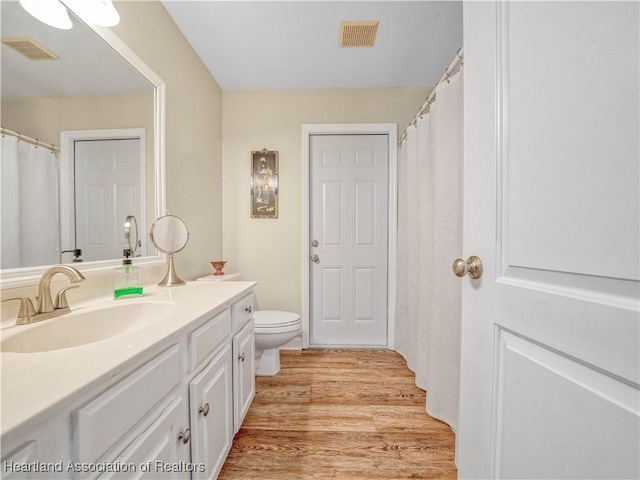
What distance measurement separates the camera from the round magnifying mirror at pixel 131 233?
1.35 meters

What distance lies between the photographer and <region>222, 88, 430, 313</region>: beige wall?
2.62m

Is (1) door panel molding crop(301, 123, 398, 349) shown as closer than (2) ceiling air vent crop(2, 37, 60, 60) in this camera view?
No

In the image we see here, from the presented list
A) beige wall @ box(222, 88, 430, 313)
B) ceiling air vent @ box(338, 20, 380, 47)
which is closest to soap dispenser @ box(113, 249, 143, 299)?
beige wall @ box(222, 88, 430, 313)

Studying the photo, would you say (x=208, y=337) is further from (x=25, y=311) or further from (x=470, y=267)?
(x=470, y=267)

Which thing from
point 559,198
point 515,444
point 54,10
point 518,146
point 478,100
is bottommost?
point 515,444

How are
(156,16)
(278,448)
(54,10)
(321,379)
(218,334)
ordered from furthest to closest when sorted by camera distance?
(321,379) < (156,16) < (278,448) < (218,334) < (54,10)

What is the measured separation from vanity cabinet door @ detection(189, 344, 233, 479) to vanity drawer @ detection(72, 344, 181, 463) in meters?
0.20

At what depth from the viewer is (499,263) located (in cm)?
67

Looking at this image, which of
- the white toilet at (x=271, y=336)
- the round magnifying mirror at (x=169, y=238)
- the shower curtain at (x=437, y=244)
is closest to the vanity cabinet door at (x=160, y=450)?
the round magnifying mirror at (x=169, y=238)

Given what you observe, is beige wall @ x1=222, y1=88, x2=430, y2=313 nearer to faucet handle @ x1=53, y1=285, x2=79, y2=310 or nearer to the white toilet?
the white toilet

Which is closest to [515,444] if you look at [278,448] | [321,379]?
[278,448]

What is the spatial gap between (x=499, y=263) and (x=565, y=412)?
303 mm

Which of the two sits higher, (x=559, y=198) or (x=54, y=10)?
(x=54, y=10)

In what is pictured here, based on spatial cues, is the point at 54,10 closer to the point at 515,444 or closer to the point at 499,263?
the point at 499,263
